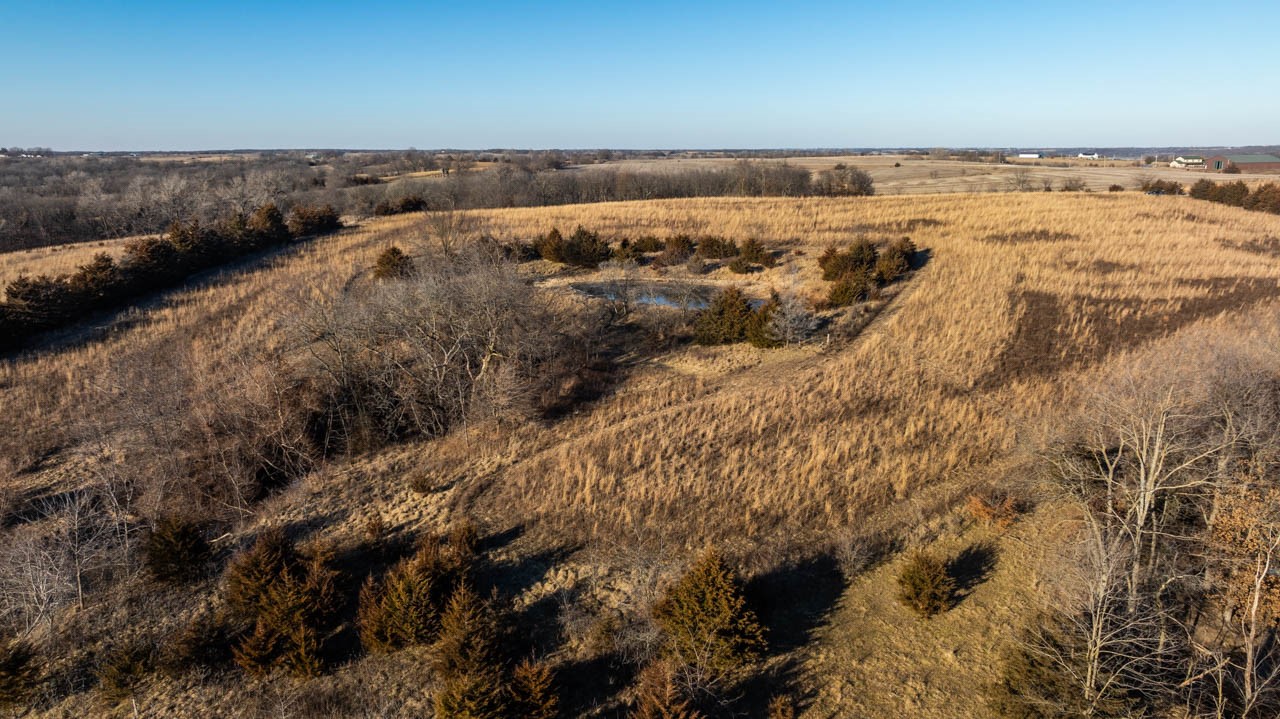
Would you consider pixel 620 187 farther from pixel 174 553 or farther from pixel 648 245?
pixel 174 553

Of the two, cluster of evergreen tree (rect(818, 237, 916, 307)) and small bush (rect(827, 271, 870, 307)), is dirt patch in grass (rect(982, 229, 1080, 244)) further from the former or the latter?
small bush (rect(827, 271, 870, 307))

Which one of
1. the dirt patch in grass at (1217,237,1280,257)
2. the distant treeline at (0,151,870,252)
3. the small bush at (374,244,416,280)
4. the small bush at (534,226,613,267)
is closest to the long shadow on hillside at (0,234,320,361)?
the small bush at (374,244,416,280)

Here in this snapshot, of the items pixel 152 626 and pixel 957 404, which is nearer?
pixel 152 626

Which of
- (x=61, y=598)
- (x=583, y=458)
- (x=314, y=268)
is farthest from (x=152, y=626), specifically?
(x=314, y=268)

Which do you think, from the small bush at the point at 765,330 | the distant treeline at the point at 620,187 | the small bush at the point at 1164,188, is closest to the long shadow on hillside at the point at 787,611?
the small bush at the point at 765,330

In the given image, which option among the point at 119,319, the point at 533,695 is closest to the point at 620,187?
the point at 119,319

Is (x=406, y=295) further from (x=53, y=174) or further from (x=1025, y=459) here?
(x=53, y=174)
